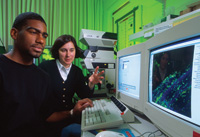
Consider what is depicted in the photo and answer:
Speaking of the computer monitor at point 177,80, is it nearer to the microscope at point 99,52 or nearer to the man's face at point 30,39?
the man's face at point 30,39

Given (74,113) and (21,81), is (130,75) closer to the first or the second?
(74,113)

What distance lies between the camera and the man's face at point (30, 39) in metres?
0.63

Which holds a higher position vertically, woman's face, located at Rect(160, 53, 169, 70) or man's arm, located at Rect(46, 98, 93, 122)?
woman's face, located at Rect(160, 53, 169, 70)

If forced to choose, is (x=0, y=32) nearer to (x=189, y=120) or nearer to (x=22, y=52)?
(x=22, y=52)

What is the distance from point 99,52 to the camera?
1393 millimetres

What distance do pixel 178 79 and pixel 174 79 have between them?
20 millimetres

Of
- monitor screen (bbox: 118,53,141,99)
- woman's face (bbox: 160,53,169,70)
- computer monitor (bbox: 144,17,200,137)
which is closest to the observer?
computer monitor (bbox: 144,17,200,137)

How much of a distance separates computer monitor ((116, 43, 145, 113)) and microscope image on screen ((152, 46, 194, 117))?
12 centimetres

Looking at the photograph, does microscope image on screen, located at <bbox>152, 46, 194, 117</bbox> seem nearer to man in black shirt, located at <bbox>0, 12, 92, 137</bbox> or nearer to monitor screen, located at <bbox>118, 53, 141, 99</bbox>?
monitor screen, located at <bbox>118, 53, 141, 99</bbox>

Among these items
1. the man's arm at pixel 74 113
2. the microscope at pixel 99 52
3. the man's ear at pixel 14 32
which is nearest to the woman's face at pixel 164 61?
the man's arm at pixel 74 113

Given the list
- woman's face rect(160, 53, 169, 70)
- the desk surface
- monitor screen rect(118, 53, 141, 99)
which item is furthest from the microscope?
woman's face rect(160, 53, 169, 70)

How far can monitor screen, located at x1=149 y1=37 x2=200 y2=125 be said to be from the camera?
34 cm

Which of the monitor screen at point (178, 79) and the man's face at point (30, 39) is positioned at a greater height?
the man's face at point (30, 39)

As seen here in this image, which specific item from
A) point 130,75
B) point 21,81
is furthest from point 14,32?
point 130,75
